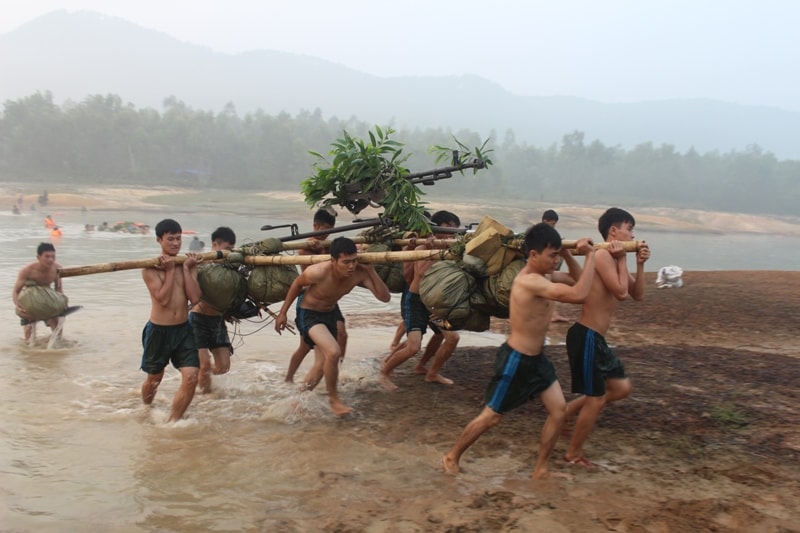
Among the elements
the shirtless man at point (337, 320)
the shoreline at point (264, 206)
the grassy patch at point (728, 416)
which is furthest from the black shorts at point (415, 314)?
the shoreline at point (264, 206)

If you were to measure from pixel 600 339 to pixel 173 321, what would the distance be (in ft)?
11.3

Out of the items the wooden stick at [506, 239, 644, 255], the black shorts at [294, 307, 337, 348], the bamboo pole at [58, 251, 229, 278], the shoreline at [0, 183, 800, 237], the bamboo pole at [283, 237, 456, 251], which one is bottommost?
the shoreline at [0, 183, 800, 237]

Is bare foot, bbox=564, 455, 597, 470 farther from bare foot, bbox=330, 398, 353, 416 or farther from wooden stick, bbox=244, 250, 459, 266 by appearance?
bare foot, bbox=330, 398, 353, 416

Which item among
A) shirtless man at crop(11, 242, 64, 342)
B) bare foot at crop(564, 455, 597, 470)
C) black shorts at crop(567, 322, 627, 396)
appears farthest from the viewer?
shirtless man at crop(11, 242, 64, 342)

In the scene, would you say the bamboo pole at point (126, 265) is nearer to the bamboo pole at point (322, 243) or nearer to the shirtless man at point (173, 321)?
the shirtless man at point (173, 321)

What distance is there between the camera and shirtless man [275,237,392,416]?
5.77 meters

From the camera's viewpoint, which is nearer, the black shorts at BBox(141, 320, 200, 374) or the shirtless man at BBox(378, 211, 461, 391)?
the black shorts at BBox(141, 320, 200, 374)

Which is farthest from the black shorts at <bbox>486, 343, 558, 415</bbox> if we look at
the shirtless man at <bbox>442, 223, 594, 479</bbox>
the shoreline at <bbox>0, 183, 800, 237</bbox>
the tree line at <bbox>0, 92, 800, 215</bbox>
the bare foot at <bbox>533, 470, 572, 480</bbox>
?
the tree line at <bbox>0, 92, 800, 215</bbox>

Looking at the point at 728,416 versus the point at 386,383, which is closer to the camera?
the point at 728,416

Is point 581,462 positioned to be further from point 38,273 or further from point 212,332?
point 38,273

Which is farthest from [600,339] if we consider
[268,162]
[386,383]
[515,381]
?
[268,162]

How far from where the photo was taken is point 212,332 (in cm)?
653

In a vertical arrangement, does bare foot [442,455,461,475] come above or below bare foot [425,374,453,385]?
above

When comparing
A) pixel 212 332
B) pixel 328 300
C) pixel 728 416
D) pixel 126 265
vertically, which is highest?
pixel 126 265
